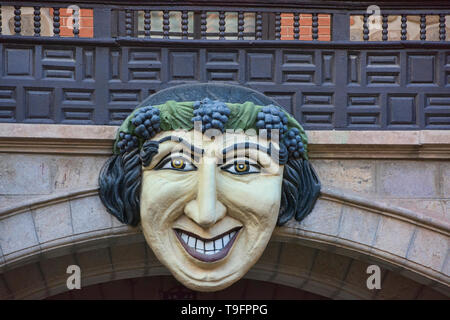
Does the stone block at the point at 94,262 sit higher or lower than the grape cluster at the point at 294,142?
lower

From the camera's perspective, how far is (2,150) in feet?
22.1

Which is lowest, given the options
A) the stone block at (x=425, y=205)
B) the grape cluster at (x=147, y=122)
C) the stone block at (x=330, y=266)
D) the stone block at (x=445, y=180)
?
the stone block at (x=330, y=266)

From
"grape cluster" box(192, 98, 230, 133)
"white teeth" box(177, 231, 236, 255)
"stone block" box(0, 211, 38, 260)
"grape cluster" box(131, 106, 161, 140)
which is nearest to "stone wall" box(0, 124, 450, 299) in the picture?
"stone block" box(0, 211, 38, 260)

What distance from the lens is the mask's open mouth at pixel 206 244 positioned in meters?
6.58

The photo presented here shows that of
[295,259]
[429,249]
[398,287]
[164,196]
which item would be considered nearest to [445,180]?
[429,249]

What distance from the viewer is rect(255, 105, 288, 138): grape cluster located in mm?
6555

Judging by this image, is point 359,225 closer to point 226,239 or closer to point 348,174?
point 348,174

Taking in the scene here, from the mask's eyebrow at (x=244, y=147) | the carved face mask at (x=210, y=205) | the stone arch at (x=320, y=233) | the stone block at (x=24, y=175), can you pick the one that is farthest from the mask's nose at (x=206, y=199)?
the stone block at (x=24, y=175)

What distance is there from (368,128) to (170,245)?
1.48 meters

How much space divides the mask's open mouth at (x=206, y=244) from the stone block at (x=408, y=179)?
1.04 m

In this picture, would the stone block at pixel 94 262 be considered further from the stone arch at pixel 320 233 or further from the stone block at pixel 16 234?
the stone block at pixel 16 234

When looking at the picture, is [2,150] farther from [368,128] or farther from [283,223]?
[368,128]

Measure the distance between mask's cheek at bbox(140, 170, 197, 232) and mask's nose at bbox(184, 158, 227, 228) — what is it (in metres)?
0.07
